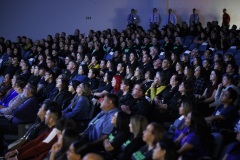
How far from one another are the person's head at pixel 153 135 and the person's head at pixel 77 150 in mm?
536

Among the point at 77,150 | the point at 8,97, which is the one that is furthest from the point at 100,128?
the point at 8,97

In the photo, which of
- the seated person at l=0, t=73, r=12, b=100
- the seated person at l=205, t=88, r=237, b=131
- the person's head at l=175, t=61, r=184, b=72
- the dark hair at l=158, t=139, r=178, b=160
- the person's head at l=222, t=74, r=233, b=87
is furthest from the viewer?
the seated person at l=0, t=73, r=12, b=100

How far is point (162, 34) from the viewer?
11953 millimetres

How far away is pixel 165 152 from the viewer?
3414 millimetres

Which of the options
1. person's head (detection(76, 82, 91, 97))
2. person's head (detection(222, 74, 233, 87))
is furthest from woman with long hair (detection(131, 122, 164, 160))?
person's head (detection(222, 74, 233, 87))

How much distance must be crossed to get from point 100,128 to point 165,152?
1768mm

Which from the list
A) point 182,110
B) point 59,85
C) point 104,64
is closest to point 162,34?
point 104,64

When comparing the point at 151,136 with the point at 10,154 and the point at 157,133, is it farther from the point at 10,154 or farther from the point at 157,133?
the point at 10,154

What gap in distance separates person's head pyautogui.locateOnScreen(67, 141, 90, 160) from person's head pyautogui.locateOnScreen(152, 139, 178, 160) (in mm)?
604

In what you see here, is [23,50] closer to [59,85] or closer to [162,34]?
[162,34]

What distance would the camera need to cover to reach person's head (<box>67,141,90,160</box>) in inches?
144

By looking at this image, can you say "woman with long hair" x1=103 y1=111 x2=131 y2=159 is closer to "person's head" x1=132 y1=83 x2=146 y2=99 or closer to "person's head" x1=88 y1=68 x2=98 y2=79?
"person's head" x1=132 y1=83 x2=146 y2=99

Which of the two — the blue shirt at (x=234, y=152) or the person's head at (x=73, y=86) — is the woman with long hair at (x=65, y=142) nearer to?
the blue shirt at (x=234, y=152)

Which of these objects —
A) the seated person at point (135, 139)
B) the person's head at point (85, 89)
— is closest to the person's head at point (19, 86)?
the person's head at point (85, 89)
